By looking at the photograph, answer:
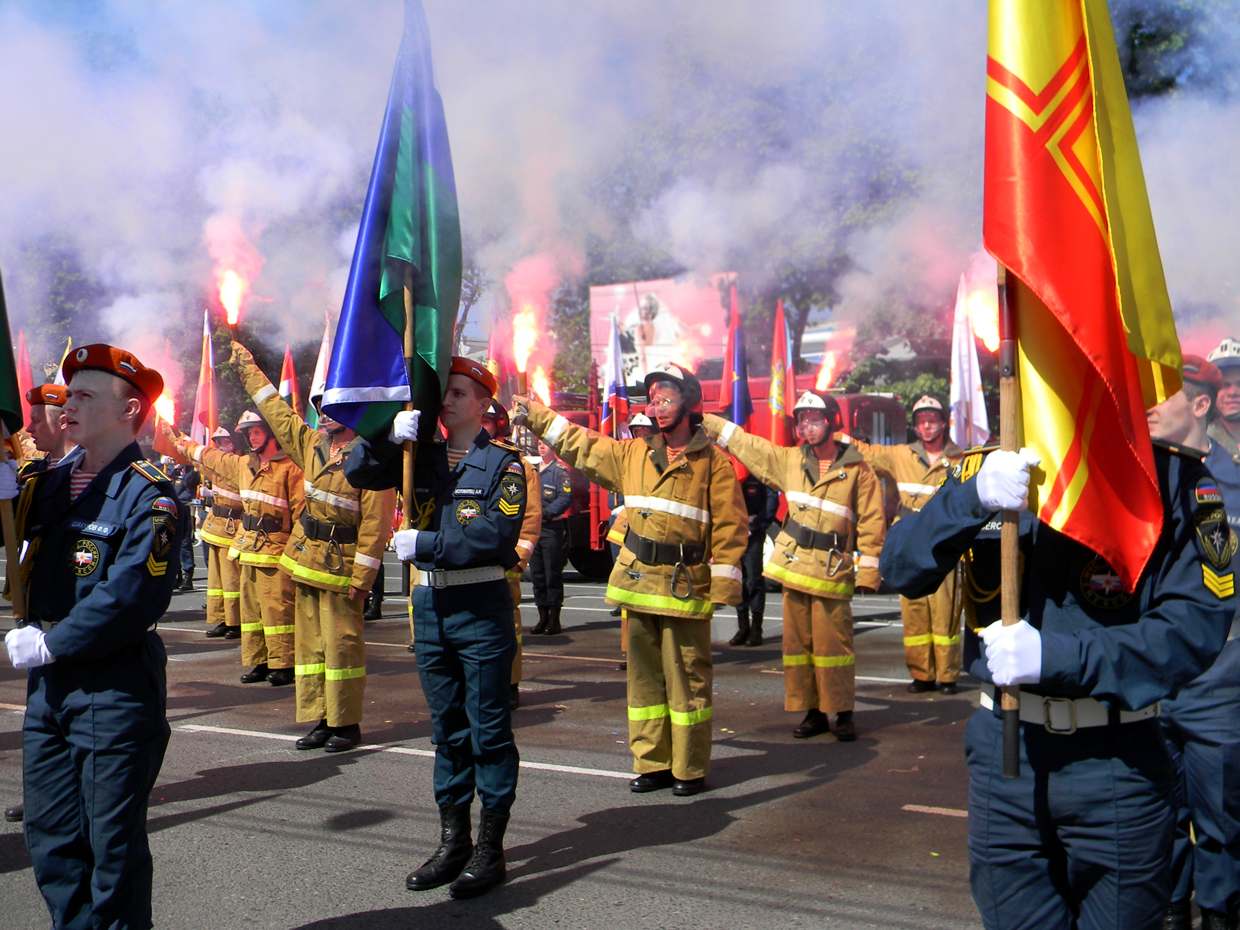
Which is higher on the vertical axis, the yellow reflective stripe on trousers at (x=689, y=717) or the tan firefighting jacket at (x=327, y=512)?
the tan firefighting jacket at (x=327, y=512)

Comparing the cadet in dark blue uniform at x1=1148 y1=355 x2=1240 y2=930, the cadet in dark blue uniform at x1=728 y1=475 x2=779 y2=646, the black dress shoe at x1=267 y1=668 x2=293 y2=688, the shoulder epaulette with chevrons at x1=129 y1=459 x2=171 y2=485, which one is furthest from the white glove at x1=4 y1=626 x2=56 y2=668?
the cadet in dark blue uniform at x1=728 y1=475 x2=779 y2=646

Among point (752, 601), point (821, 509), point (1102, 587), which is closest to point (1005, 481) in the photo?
point (1102, 587)

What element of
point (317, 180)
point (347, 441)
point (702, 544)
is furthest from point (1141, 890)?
point (317, 180)

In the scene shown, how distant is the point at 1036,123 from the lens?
257 centimetres

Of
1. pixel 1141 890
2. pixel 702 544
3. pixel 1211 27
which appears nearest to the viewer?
pixel 1141 890

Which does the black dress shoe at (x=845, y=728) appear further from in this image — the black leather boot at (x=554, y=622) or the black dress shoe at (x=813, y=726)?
the black leather boot at (x=554, y=622)

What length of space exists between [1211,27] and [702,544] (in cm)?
1538

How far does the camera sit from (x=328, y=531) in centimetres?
696

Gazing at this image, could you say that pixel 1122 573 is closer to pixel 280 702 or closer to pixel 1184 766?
pixel 1184 766

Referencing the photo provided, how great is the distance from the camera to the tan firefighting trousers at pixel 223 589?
36.1ft

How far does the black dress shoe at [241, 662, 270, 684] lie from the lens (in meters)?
8.88

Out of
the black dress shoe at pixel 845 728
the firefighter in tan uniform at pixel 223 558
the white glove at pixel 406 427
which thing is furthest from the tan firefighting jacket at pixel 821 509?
the firefighter in tan uniform at pixel 223 558

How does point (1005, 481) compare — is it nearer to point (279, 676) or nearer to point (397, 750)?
point (397, 750)

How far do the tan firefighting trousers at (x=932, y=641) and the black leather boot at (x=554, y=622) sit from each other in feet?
14.5
